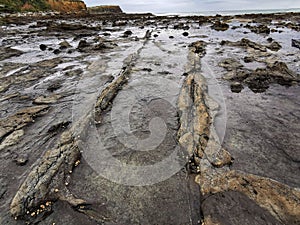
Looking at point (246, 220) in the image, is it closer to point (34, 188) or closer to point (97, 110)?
point (34, 188)

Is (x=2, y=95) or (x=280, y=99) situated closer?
(x=280, y=99)

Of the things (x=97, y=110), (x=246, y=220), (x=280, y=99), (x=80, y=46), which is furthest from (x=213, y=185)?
(x=80, y=46)

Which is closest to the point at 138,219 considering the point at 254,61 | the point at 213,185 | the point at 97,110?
the point at 213,185

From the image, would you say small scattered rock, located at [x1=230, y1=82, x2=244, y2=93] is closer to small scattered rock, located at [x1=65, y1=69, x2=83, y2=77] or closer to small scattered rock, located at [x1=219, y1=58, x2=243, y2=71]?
small scattered rock, located at [x1=219, y1=58, x2=243, y2=71]

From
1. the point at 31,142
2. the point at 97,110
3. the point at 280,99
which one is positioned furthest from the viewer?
the point at 280,99

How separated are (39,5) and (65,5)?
1545 cm

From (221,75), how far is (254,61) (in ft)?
11.6

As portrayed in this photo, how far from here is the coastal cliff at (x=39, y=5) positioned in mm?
57709

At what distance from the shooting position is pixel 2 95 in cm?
821

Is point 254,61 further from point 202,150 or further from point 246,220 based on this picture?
point 246,220

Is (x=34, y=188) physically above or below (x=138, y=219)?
above

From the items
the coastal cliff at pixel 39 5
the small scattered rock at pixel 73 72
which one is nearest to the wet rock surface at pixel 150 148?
the small scattered rock at pixel 73 72

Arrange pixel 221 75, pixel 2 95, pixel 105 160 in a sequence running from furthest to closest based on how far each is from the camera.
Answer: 1. pixel 221 75
2. pixel 2 95
3. pixel 105 160

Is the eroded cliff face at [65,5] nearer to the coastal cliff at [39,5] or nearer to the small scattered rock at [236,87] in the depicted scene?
the coastal cliff at [39,5]
